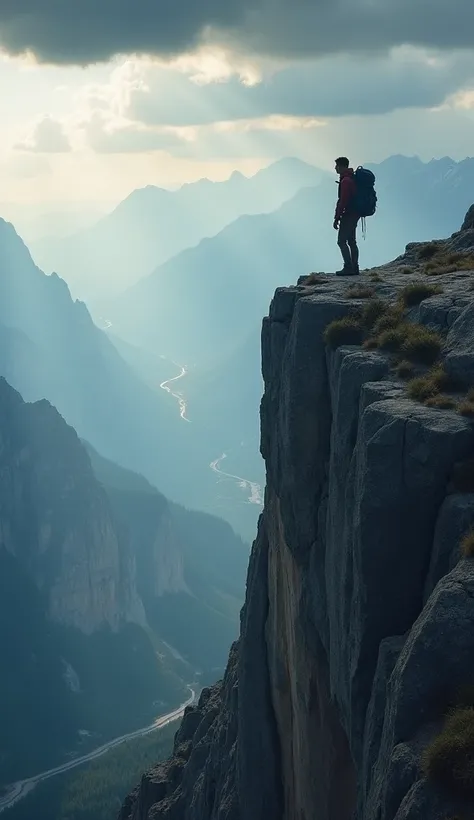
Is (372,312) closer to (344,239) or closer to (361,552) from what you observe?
(344,239)

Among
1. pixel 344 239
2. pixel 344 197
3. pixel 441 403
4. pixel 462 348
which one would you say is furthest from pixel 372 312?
pixel 344 239

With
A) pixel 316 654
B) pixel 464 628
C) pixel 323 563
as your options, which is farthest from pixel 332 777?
pixel 464 628

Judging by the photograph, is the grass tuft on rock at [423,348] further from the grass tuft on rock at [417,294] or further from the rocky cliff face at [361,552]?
the grass tuft on rock at [417,294]

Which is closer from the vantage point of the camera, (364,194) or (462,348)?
(462,348)

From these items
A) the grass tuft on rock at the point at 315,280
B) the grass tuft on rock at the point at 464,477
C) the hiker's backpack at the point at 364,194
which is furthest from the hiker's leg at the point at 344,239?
the grass tuft on rock at the point at 464,477

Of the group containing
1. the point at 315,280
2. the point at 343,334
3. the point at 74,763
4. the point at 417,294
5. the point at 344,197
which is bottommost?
the point at 74,763

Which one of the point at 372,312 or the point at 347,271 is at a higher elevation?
the point at 347,271

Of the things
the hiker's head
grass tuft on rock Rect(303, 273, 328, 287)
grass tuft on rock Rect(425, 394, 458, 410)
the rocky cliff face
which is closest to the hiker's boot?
grass tuft on rock Rect(303, 273, 328, 287)
